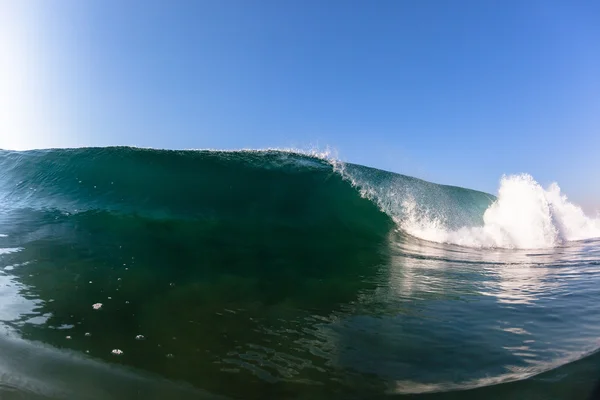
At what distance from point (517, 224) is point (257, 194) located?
9246 mm

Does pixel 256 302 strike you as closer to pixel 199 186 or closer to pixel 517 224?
pixel 199 186

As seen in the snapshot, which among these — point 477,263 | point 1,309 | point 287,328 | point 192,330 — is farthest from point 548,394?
point 477,263

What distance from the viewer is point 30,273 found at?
15.4 ft

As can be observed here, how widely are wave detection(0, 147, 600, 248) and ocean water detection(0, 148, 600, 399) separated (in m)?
0.11

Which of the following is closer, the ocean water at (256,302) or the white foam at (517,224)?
the ocean water at (256,302)

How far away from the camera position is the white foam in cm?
1152

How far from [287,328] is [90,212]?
7.03m

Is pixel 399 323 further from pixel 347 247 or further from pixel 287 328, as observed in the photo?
pixel 347 247

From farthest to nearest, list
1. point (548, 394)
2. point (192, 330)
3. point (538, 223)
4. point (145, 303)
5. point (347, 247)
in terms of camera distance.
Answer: point (538, 223) < point (347, 247) < point (145, 303) < point (192, 330) < point (548, 394)

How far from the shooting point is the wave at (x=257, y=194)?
9.66 meters

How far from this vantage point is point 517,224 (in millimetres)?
12750

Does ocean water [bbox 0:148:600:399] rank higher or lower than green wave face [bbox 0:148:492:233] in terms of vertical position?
lower

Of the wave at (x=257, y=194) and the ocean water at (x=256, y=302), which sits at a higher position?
Result: the wave at (x=257, y=194)

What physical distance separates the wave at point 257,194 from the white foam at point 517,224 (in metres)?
0.04
